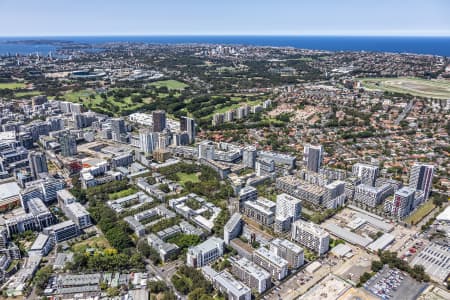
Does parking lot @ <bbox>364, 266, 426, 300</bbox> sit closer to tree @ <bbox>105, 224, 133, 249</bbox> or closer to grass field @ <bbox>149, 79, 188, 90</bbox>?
tree @ <bbox>105, 224, 133, 249</bbox>

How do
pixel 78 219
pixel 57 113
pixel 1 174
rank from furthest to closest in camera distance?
pixel 57 113 → pixel 1 174 → pixel 78 219

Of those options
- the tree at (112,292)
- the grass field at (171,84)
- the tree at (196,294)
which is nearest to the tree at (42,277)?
the tree at (112,292)

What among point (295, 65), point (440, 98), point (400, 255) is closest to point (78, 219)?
point (400, 255)

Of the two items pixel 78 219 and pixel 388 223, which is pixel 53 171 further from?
pixel 388 223

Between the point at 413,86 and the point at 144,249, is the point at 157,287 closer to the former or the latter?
the point at 144,249

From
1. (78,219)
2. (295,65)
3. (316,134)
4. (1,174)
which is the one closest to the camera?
(78,219)

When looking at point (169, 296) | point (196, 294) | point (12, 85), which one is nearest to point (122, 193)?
point (169, 296)
